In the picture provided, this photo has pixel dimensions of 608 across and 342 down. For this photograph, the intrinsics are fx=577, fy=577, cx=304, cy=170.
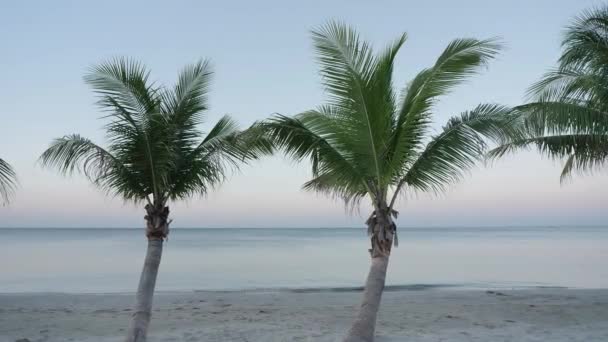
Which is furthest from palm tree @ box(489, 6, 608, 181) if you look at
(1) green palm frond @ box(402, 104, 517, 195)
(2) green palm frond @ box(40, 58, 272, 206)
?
(2) green palm frond @ box(40, 58, 272, 206)

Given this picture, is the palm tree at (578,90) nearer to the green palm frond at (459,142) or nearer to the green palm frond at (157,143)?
the green palm frond at (459,142)

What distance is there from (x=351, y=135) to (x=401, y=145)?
73cm

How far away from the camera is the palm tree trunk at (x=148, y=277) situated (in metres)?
8.41

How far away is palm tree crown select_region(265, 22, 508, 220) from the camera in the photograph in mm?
8047

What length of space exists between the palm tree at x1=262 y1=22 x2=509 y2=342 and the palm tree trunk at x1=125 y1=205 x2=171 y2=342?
2.16 m

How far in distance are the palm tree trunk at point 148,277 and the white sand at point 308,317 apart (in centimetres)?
80

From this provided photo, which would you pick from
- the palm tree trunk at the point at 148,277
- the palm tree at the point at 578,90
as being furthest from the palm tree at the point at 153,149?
the palm tree at the point at 578,90

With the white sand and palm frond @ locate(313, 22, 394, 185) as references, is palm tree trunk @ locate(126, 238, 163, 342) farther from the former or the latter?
palm frond @ locate(313, 22, 394, 185)

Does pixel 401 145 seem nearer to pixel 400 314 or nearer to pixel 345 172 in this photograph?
pixel 345 172

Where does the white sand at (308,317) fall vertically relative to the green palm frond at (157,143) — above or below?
below

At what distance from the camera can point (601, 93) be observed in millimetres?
9664

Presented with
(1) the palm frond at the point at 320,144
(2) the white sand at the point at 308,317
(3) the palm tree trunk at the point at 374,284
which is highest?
(1) the palm frond at the point at 320,144

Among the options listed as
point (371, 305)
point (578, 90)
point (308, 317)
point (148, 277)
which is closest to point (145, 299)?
point (148, 277)

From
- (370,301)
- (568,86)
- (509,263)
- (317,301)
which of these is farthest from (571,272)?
(370,301)
